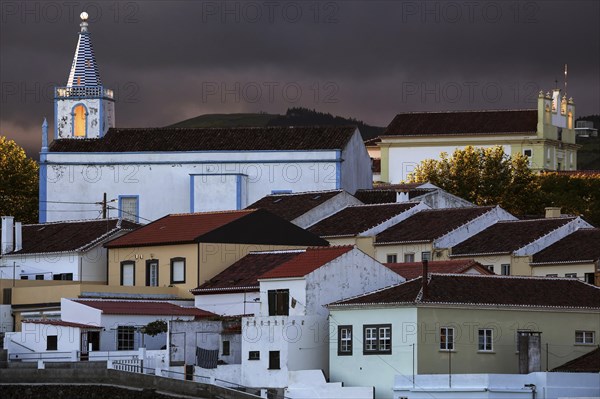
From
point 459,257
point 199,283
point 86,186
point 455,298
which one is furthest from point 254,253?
point 86,186

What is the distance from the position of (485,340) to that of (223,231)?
2046 cm

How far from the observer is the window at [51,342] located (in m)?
79.2

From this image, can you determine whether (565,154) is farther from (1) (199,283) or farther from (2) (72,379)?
(2) (72,379)

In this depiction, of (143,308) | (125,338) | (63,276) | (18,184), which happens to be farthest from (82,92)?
(125,338)

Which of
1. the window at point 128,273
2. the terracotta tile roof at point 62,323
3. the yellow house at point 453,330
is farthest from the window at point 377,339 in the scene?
the window at point 128,273

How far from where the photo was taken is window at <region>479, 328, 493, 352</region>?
2847 inches

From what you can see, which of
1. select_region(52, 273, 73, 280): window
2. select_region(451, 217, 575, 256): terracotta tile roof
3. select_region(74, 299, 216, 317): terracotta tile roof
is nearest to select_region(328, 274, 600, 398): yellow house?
select_region(74, 299, 216, 317): terracotta tile roof

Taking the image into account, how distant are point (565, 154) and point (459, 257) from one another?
3651 inches

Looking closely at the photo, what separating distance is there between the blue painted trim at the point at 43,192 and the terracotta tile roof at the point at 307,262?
1571 inches

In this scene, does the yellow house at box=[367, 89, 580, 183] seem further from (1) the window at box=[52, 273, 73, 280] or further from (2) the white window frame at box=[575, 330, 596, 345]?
Result: (2) the white window frame at box=[575, 330, 596, 345]

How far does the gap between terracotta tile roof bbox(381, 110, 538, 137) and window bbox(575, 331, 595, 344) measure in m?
104

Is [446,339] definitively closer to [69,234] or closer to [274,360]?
[274,360]

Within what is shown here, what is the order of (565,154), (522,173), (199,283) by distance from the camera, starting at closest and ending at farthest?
(199,283), (522,173), (565,154)

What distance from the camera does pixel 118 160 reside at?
120 m
